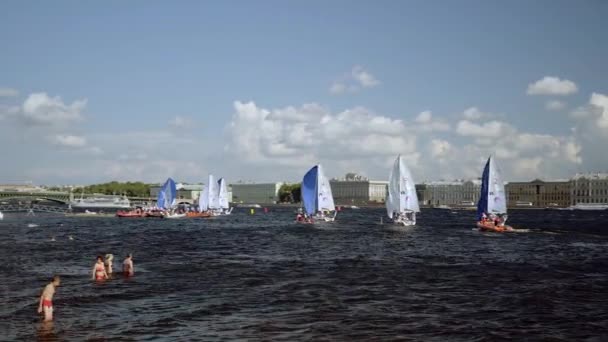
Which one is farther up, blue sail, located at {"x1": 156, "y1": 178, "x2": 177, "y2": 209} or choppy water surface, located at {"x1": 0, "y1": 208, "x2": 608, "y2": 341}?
blue sail, located at {"x1": 156, "y1": 178, "x2": 177, "y2": 209}

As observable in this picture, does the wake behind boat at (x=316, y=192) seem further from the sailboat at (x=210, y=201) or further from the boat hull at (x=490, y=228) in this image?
the sailboat at (x=210, y=201)

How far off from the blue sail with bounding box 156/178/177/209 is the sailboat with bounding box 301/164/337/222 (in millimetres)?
37221

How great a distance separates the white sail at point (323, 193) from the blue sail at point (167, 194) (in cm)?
3970

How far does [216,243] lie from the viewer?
7350 centimetres

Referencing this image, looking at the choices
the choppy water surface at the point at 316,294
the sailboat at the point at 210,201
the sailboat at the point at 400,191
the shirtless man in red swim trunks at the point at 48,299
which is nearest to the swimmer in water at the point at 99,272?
the choppy water surface at the point at 316,294

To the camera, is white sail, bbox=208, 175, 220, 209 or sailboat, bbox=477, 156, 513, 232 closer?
sailboat, bbox=477, 156, 513, 232

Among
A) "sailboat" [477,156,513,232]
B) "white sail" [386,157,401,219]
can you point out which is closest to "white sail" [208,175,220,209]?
"white sail" [386,157,401,219]

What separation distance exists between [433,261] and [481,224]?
39.4m

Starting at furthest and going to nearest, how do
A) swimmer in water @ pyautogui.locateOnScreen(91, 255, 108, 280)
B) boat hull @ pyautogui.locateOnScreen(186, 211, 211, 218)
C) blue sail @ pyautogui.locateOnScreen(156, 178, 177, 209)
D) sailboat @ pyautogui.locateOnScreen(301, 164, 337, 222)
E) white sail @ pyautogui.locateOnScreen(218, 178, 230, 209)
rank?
white sail @ pyautogui.locateOnScreen(218, 178, 230, 209) < boat hull @ pyautogui.locateOnScreen(186, 211, 211, 218) < blue sail @ pyautogui.locateOnScreen(156, 178, 177, 209) < sailboat @ pyautogui.locateOnScreen(301, 164, 337, 222) < swimmer in water @ pyautogui.locateOnScreen(91, 255, 108, 280)

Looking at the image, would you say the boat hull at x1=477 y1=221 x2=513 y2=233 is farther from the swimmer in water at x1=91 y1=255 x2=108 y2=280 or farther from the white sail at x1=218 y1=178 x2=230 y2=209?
the white sail at x1=218 y1=178 x2=230 y2=209

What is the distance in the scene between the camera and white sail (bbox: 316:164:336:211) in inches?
4053

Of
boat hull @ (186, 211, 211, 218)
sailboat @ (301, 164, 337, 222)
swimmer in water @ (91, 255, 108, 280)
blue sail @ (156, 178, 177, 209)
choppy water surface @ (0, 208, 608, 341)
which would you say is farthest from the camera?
boat hull @ (186, 211, 211, 218)

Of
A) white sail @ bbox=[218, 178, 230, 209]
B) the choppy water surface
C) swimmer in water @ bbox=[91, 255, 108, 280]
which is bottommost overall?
the choppy water surface

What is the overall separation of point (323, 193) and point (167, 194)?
47.1 m
